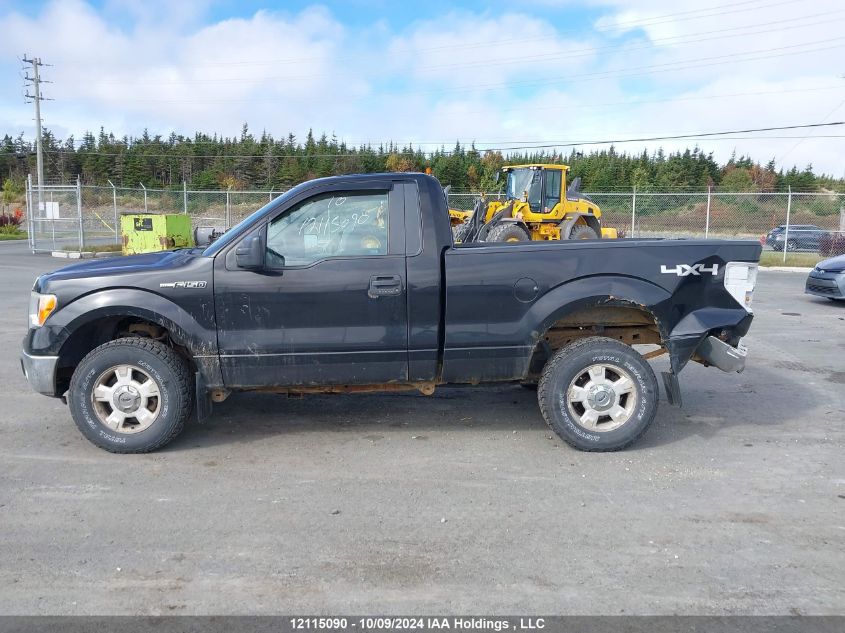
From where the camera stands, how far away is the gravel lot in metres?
3.28

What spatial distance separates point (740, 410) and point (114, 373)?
5.18 meters

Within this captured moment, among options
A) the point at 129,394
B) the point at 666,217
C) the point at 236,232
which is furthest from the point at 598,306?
the point at 666,217

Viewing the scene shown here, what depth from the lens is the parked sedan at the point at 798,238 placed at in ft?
89.4

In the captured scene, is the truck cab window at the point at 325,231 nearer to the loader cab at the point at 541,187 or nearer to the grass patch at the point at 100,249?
the loader cab at the point at 541,187

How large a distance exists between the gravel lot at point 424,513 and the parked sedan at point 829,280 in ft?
23.0

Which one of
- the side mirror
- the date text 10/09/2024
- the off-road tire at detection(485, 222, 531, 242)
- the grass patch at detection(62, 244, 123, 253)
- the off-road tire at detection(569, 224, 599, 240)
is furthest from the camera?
the grass patch at detection(62, 244, 123, 253)

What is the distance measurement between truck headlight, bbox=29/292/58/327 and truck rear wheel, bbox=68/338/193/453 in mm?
414

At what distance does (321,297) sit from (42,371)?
6.85 ft

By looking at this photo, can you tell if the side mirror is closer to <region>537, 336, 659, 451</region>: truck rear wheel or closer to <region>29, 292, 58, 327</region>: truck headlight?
<region>29, 292, 58, 327</region>: truck headlight

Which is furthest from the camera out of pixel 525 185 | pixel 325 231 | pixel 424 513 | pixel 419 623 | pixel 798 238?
pixel 798 238

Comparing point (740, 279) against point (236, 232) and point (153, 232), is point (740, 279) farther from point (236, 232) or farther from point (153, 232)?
point (153, 232)

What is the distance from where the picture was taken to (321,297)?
4.92m

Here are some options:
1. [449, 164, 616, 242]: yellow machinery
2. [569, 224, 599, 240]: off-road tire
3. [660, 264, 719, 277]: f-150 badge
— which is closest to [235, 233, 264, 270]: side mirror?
[660, 264, 719, 277]: f-150 badge

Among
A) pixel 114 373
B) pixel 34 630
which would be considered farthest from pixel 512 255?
pixel 34 630
